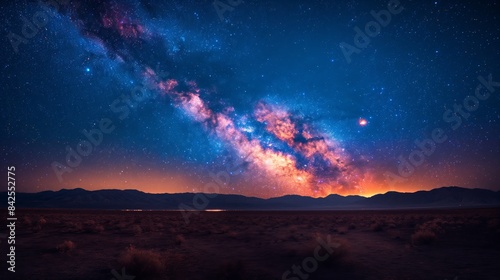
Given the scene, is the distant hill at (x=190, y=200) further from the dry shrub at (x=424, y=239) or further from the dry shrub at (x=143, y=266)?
the dry shrub at (x=143, y=266)

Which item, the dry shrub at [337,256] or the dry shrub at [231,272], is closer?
the dry shrub at [231,272]

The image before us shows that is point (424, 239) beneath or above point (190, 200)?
above

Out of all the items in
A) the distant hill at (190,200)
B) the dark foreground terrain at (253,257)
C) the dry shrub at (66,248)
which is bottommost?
the distant hill at (190,200)

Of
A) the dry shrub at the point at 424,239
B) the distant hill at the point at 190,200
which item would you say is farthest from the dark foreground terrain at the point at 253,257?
the distant hill at the point at 190,200

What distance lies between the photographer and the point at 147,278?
9414 millimetres

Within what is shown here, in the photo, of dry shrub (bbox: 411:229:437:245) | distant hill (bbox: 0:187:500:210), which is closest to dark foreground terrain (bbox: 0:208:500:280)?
dry shrub (bbox: 411:229:437:245)

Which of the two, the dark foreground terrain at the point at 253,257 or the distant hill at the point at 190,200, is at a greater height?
the dark foreground terrain at the point at 253,257

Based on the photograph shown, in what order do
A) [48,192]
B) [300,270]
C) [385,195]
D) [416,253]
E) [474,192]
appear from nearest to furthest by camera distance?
[300,270] → [416,253] → [474,192] → [48,192] → [385,195]

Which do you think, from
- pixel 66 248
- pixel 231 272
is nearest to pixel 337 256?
pixel 231 272

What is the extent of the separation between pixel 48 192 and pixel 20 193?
14351 millimetres

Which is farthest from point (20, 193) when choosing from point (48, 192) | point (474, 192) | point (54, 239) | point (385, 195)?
point (474, 192)

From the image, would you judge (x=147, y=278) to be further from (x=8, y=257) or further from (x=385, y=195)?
(x=385, y=195)

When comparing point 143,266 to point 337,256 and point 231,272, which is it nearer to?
point 231,272

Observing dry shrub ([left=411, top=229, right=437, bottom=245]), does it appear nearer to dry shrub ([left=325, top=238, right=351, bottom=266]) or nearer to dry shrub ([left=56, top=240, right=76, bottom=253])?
dry shrub ([left=325, top=238, right=351, bottom=266])
